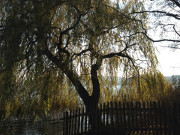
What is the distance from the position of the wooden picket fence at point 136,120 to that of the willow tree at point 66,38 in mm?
812

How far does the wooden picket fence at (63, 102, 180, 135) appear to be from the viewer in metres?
5.64

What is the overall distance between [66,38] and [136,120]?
389 cm

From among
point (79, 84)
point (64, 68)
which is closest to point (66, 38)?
point (64, 68)

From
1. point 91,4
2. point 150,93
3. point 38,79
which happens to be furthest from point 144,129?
point 91,4

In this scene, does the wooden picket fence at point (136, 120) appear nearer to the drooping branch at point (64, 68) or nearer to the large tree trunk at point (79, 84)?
the large tree trunk at point (79, 84)

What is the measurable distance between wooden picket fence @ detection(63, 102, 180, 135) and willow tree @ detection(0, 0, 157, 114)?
812mm

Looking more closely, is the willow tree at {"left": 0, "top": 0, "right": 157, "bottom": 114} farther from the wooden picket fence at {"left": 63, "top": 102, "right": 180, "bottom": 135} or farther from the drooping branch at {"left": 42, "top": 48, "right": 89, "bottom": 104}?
the wooden picket fence at {"left": 63, "top": 102, "right": 180, "bottom": 135}

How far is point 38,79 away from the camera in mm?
5871

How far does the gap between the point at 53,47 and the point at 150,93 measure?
4.59m

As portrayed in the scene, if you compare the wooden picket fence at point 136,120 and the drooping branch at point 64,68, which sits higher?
the drooping branch at point 64,68

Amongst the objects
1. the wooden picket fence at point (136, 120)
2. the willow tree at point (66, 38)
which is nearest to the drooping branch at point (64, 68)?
the willow tree at point (66, 38)

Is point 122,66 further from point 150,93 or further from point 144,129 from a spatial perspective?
point 144,129

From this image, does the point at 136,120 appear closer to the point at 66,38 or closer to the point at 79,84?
the point at 79,84

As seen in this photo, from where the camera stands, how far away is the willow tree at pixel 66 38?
5.70 metres
